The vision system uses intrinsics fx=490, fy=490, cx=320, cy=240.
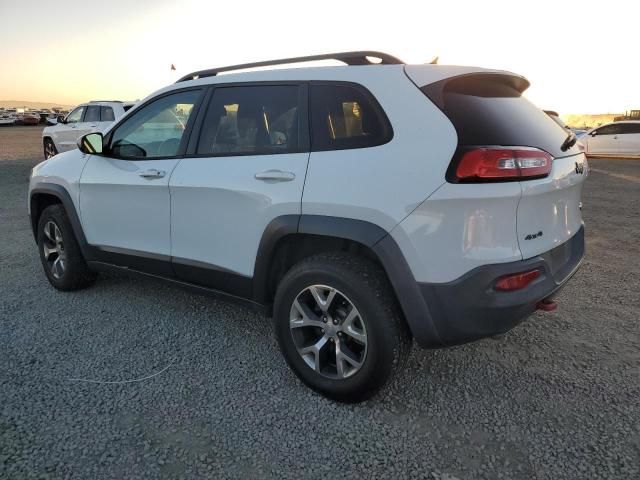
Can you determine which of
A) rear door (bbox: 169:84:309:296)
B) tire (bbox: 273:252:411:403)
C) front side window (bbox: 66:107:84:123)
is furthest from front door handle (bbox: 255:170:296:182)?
front side window (bbox: 66:107:84:123)

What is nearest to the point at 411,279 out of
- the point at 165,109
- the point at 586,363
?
the point at 586,363

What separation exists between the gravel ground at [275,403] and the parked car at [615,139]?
48.0 feet

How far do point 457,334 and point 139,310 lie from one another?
2.58 meters

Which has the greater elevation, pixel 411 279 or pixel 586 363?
pixel 411 279

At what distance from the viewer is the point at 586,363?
294cm

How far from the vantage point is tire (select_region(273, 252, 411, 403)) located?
237cm

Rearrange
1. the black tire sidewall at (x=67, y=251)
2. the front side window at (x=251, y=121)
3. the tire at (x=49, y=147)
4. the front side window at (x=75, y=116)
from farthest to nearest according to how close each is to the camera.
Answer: the tire at (x=49, y=147) → the front side window at (x=75, y=116) → the black tire sidewall at (x=67, y=251) → the front side window at (x=251, y=121)

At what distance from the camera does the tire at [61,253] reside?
13.2 feet

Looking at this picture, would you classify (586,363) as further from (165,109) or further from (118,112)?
(118,112)

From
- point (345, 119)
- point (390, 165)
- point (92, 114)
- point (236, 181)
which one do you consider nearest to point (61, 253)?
point (236, 181)

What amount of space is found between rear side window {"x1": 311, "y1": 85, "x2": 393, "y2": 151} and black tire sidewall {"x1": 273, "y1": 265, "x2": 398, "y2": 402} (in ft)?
2.11

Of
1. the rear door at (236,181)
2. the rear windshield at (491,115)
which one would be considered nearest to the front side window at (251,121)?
the rear door at (236,181)

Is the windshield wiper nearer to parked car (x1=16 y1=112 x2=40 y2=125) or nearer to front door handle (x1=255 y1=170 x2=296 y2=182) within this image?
front door handle (x1=255 y1=170 x2=296 y2=182)

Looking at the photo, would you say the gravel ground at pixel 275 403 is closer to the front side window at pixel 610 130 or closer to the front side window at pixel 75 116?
the front side window at pixel 75 116
